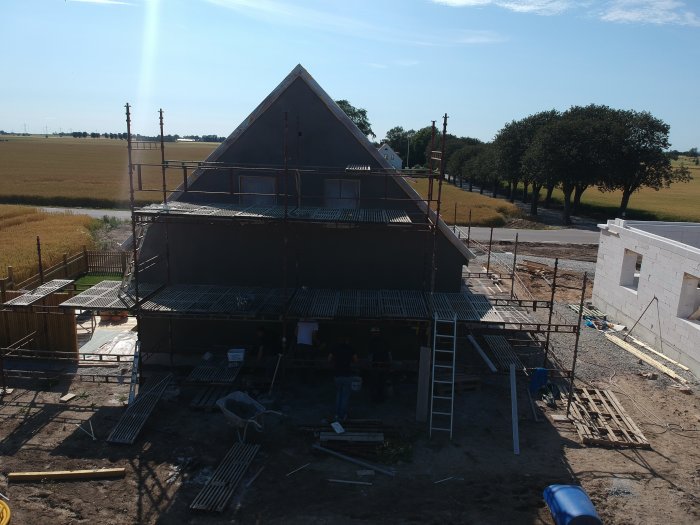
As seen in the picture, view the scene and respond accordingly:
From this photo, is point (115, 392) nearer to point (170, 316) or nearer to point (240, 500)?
point (170, 316)

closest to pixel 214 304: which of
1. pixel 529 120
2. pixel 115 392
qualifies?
pixel 115 392

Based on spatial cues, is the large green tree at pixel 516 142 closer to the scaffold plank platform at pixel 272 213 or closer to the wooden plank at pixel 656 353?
the wooden plank at pixel 656 353

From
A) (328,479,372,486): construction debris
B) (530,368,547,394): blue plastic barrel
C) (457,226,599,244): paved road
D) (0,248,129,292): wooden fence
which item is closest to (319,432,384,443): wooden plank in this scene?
(328,479,372,486): construction debris

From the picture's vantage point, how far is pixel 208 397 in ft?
41.1

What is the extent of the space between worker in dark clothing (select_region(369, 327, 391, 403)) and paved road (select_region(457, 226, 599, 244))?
2396cm

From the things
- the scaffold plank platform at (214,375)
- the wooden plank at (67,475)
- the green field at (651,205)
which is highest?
the green field at (651,205)

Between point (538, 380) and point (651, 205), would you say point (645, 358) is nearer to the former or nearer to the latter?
point (538, 380)

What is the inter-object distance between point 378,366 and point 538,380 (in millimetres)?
4135

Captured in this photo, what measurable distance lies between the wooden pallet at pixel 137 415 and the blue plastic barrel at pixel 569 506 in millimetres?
8153

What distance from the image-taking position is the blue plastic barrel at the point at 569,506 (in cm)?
813

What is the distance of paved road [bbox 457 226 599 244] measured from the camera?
1451 inches

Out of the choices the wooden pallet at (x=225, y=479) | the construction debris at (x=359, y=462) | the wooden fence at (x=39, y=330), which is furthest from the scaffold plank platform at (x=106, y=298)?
the construction debris at (x=359, y=462)

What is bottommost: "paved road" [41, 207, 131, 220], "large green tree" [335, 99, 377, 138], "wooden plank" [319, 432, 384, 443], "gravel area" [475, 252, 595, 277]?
"wooden plank" [319, 432, 384, 443]

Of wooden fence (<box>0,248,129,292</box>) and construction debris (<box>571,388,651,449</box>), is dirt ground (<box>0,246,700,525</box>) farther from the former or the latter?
wooden fence (<box>0,248,129,292</box>)
